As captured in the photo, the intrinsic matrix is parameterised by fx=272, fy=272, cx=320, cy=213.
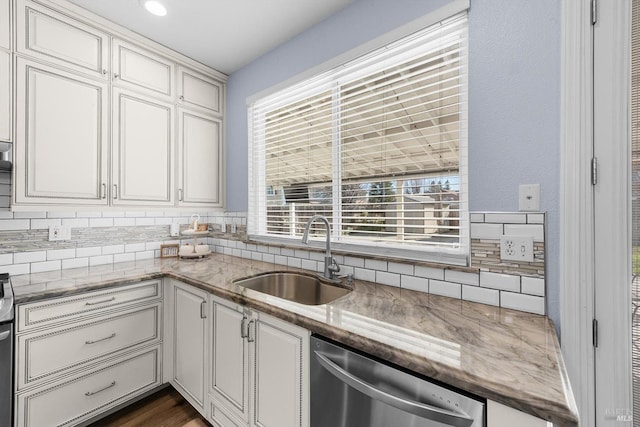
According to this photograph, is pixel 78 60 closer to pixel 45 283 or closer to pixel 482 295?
pixel 45 283

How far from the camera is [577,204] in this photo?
40.3 inches

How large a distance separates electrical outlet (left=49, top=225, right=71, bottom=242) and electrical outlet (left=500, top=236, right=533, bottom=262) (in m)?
2.73

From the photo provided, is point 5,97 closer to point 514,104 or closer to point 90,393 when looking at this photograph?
point 90,393

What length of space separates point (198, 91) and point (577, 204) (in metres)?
2.72

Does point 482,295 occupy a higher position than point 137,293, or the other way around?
point 482,295

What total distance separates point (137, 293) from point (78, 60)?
1564 mm

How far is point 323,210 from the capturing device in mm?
1929

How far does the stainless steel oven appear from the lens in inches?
49.3

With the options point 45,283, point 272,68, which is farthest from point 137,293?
point 272,68

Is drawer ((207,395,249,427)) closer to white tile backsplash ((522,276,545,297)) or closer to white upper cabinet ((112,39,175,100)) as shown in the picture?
white tile backsplash ((522,276,545,297))

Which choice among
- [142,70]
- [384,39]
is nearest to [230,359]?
[384,39]

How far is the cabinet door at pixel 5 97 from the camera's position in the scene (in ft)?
4.90

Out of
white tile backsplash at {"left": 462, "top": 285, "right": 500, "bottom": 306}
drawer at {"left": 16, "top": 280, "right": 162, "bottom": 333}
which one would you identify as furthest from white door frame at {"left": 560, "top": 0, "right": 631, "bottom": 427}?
drawer at {"left": 16, "top": 280, "right": 162, "bottom": 333}

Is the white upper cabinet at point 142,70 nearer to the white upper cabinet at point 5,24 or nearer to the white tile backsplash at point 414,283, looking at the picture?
the white upper cabinet at point 5,24
